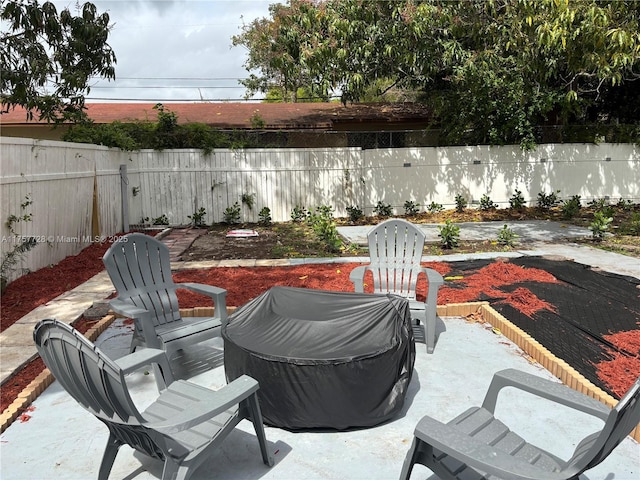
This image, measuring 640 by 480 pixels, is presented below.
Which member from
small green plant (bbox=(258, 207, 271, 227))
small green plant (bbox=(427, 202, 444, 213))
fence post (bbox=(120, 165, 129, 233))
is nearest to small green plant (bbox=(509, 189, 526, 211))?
small green plant (bbox=(427, 202, 444, 213))

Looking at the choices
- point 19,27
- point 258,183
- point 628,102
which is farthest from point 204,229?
point 628,102

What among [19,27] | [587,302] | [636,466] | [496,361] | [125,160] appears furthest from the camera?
[125,160]

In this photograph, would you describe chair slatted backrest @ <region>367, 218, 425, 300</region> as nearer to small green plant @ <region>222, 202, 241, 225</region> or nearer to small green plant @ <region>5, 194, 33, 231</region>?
small green plant @ <region>5, 194, 33, 231</region>

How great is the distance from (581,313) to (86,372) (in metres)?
4.32

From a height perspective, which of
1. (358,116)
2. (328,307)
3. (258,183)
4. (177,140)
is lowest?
(328,307)

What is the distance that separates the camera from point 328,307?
3.21 m

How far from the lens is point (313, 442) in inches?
104

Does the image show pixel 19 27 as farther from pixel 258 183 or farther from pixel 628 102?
pixel 628 102

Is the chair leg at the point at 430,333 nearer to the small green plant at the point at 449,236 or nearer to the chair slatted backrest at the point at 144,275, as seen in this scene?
the chair slatted backrest at the point at 144,275

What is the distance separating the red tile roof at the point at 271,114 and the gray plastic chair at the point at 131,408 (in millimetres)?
11589

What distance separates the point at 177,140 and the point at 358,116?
5654 millimetres

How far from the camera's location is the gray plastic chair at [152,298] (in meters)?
3.45

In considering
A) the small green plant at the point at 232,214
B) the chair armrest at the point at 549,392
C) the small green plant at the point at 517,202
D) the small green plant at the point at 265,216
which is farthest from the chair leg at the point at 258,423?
the small green plant at the point at 517,202

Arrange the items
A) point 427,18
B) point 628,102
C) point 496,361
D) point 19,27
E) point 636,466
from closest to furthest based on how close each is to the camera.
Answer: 1. point 636,466
2. point 496,361
3. point 19,27
4. point 427,18
5. point 628,102
